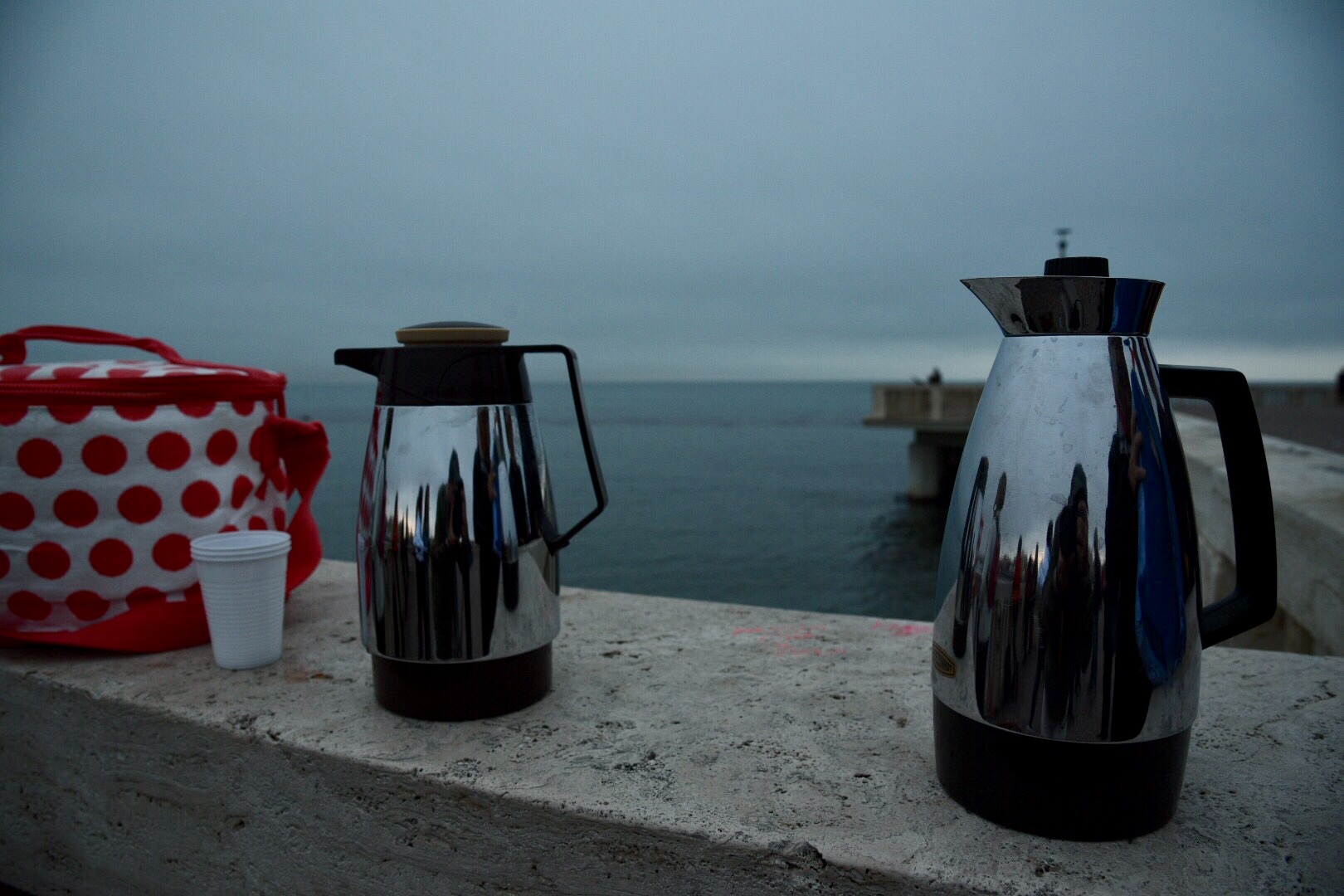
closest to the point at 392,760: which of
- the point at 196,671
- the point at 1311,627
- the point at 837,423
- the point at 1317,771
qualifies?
the point at 196,671

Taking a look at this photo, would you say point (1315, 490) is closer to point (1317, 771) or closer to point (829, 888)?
point (1317, 771)

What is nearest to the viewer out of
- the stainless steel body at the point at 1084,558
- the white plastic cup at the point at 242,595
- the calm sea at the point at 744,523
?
the stainless steel body at the point at 1084,558

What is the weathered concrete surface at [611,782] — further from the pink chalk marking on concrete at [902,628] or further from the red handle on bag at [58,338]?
the red handle on bag at [58,338]

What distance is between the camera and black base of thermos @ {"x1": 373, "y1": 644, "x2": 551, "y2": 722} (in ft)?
4.83

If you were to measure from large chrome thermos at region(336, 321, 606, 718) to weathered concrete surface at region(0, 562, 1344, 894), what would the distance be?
106mm

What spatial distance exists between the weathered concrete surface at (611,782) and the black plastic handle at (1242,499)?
298 mm

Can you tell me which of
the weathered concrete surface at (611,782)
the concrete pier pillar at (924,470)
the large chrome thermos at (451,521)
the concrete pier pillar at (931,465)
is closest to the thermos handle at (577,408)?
the large chrome thermos at (451,521)

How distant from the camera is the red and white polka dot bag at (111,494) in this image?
1.79 m

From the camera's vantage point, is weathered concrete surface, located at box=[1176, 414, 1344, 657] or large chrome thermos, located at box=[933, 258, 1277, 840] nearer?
large chrome thermos, located at box=[933, 258, 1277, 840]

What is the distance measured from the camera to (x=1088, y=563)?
105cm

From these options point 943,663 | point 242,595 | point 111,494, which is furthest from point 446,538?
point 111,494

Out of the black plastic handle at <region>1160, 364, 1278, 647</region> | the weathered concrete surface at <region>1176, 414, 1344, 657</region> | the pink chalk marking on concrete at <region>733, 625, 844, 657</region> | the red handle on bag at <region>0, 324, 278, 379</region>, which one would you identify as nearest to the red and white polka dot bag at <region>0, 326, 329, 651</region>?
the red handle on bag at <region>0, 324, 278, 379</region>

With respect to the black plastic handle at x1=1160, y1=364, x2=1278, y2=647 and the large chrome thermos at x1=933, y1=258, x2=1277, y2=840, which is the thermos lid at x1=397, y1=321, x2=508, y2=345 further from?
the black plastic handle at x1=1160, y1=364, x2=1278, y2=647

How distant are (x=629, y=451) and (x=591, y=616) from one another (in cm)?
4384
